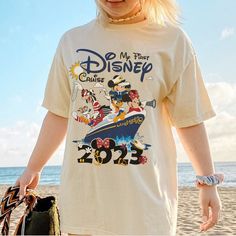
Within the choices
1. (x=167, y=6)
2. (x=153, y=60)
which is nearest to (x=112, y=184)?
(x=153, y=60)

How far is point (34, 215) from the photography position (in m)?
1.80

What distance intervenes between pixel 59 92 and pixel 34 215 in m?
0.65

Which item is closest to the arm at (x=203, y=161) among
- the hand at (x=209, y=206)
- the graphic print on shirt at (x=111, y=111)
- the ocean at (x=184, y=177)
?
the hand at (x=209, y=206)

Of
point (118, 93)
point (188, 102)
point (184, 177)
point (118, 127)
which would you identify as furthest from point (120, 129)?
point (184, 177)

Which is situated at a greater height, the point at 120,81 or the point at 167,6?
the point at 167,6

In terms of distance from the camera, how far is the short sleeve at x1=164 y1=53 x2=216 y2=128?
1.98m

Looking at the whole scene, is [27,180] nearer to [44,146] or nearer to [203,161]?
[44,146]

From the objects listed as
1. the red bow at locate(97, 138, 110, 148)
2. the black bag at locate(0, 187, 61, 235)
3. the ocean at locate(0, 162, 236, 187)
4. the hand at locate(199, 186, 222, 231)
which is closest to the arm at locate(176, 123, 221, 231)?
the hand at locate(199, 186, 222, 231)

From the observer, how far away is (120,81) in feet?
6.37

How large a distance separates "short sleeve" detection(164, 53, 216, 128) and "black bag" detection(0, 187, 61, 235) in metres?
0.70

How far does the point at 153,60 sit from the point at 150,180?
564 mm

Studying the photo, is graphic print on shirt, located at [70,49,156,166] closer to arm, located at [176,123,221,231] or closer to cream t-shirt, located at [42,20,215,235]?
cream t-shirt, located at [42,20,215,235]

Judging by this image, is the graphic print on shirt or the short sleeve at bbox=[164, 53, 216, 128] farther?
the short sleeve at bbox=[164, 53, 216, 128]

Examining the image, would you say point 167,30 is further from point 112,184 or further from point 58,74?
point 112,184
